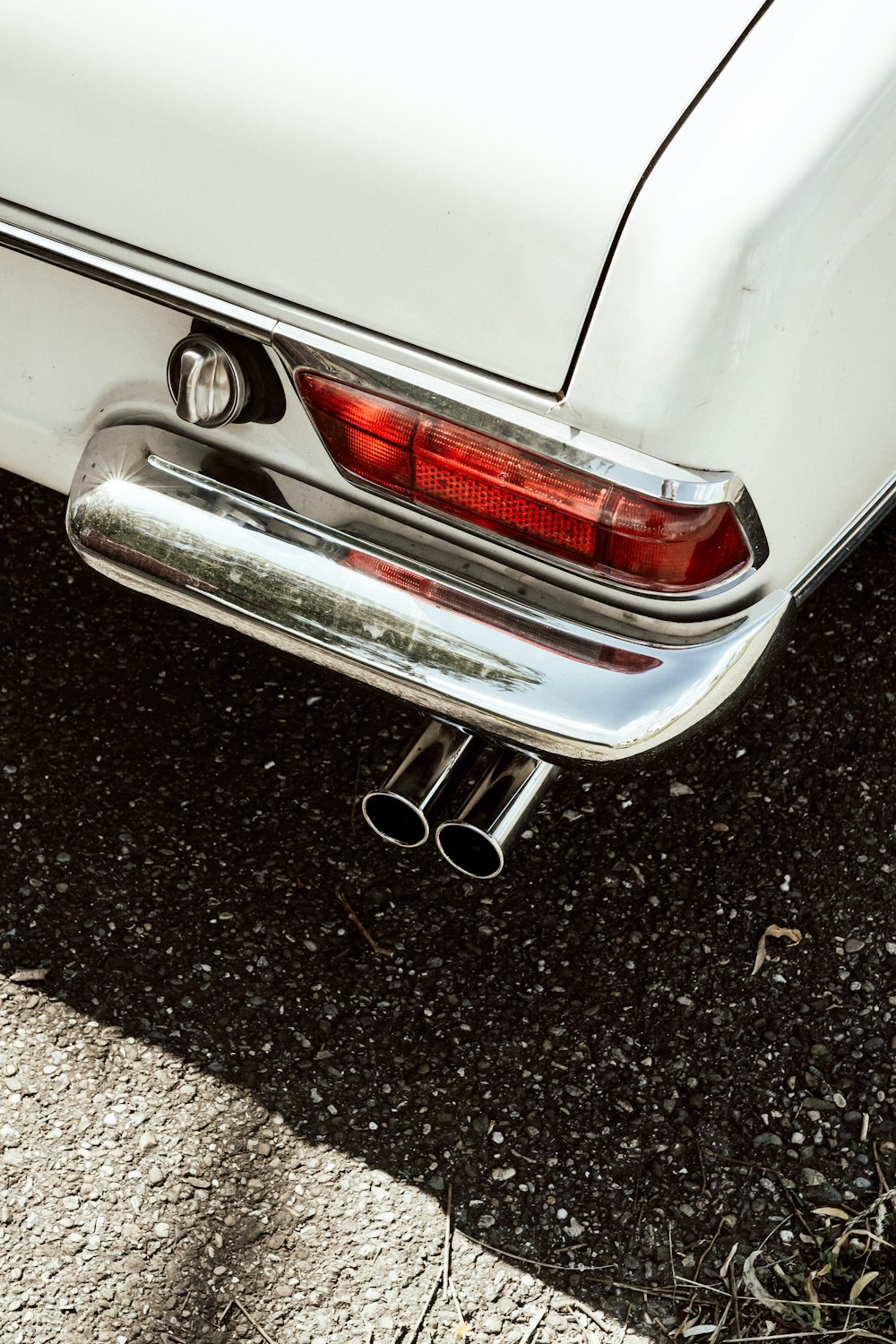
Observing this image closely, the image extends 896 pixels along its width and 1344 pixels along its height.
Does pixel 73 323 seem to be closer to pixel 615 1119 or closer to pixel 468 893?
pixel 468 893

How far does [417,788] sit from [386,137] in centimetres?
88

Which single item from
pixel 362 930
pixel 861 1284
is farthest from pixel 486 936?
pixel 861 1284

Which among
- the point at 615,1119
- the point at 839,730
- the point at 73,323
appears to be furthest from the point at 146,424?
the point at 839,730

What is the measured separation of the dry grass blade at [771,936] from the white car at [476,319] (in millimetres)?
752

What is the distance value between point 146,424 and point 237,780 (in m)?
0.84

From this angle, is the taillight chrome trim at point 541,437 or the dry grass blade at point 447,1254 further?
the dry grass blade at point 447,1254

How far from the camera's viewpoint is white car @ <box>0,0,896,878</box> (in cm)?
121

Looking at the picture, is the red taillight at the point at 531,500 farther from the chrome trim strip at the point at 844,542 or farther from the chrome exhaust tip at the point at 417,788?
the chrome exhaust tip at the point at 417,788

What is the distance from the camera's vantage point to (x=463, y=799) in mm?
1761

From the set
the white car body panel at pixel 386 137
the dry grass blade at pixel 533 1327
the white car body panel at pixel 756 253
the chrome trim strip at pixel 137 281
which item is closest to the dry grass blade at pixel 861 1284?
the dry grass blade at pixel 533 1327

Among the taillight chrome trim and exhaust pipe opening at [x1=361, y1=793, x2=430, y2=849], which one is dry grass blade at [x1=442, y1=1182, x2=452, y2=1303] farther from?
the taillight chrome trim

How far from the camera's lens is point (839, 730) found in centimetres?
238

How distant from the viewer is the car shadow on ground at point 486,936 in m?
1.86

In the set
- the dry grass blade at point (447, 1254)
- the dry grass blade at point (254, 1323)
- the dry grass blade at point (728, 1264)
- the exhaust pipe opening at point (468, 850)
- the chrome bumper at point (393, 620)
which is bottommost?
the dry grass blade at point (254, 1323)
